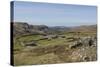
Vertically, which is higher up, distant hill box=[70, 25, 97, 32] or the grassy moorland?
distant hill box=[70, 25, 97, 32]

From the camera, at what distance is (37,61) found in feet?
7.06

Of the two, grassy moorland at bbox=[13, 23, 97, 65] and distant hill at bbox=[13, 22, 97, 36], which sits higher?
distant hill at bbox=[13, 22, 97, 36]

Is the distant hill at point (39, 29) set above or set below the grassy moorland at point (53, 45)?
above

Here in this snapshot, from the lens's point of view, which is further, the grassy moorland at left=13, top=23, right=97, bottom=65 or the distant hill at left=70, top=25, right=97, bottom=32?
the distant hill at left=70, top=25, right=97, bottom=32

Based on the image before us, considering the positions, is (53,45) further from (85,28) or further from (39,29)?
(85,28)

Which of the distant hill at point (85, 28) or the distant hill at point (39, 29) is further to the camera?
the distant hill at point (85, 28)

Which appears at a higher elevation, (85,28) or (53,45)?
(85,28)

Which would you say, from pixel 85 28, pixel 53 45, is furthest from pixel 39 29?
pixel 85 28

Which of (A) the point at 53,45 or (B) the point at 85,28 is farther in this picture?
(B) the point at 85,28

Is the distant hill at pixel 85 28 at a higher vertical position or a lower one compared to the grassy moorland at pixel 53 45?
higher

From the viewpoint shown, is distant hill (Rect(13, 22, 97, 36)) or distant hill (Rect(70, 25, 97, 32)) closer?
distant hill (Rect(13, 22, 97, 36))
